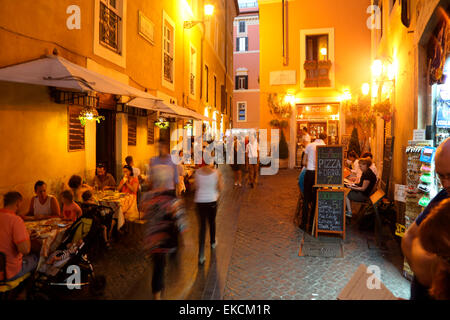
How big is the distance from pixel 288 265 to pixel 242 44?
32.9 m

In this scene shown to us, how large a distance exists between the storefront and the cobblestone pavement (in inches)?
413

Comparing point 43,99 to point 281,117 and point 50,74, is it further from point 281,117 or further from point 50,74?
point 281,117

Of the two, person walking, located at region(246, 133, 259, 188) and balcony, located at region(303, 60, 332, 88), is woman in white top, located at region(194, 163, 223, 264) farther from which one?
balcony, located at region(303, 60, 332, 88)

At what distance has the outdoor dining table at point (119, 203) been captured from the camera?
5622 millimetres

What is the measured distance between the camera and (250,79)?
3384cm

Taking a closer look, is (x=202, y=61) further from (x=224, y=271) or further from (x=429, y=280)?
(x=429, y=280)

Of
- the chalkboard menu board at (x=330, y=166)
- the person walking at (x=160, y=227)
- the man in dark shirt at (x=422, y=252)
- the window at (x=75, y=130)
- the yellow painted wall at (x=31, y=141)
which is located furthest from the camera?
the window at (x=75, y=130)

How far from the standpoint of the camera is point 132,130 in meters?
9.41

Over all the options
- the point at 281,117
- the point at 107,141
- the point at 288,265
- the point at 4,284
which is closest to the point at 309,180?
the point at 288,265

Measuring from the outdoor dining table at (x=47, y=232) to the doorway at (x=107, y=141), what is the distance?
12.4ft

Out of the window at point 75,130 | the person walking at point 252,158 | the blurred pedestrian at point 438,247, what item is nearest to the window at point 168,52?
the person walking at point 252,158

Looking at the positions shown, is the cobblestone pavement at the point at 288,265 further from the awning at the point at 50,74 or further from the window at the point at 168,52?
the window at the point at 168,52

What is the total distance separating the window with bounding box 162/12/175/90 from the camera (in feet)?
37.9
